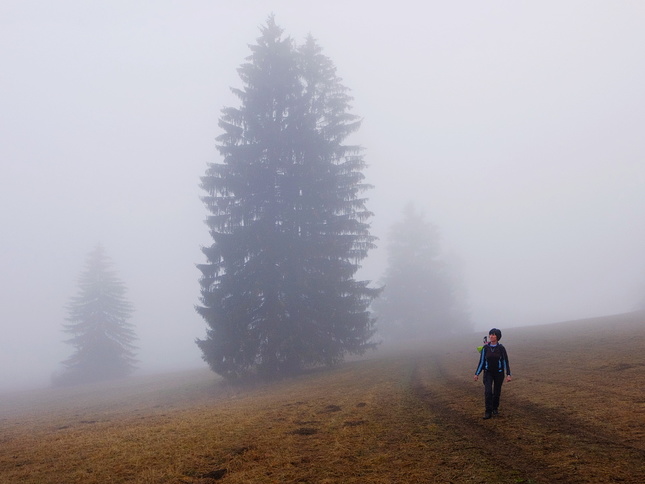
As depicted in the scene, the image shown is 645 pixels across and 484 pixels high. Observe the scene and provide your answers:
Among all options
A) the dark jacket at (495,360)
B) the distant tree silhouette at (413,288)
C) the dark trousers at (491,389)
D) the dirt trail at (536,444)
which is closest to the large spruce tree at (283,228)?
the dirt trail at (536,444)

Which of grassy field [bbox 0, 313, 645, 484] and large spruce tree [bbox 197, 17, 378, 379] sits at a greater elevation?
large spruce tree [bbox 197, 17, 378, 379]

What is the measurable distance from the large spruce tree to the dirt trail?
477 inches

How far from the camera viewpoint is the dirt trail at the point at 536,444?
604cm

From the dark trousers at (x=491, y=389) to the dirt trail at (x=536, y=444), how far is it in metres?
0.29

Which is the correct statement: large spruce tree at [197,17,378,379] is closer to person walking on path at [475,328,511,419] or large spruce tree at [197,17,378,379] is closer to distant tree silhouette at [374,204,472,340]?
person walking on path at [475,328,511,419]

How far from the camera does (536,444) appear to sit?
7.45 meters

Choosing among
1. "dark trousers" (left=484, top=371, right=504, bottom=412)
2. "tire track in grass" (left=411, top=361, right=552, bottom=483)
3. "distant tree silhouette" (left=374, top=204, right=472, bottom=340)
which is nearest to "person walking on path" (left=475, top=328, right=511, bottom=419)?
"dark trousers" (left=484, top=371, right=504, bottom=412)

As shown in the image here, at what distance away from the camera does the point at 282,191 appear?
24812 millimetres

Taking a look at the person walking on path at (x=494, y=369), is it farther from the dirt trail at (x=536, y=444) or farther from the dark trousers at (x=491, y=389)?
the dirt trail at (x=536, y=444)

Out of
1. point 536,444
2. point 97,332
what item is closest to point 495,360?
point 536,444

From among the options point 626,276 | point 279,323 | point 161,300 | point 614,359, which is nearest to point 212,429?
point 279,323

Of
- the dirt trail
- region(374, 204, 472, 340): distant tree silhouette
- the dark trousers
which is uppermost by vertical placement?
region(374, 204, 472, 340): distant tree silhouette

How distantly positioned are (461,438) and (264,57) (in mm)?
24605

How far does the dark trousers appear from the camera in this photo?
955cm
